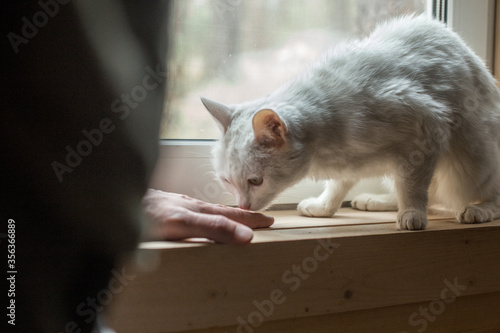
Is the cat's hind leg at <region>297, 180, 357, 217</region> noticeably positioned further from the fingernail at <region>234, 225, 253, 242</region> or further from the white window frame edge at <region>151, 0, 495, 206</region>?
the fingernail at <region>234, 225, 253, 242</region>

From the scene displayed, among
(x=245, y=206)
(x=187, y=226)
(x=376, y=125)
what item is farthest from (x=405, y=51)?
(x=187, y=226)

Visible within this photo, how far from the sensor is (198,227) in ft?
3.13

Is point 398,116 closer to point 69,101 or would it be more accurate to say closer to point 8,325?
point 69,101

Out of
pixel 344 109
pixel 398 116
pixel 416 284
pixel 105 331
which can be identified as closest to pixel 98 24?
pixel 105 331

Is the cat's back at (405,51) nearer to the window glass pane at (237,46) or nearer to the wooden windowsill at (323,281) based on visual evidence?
the window glass pane at (237,46)

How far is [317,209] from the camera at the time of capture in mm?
1412

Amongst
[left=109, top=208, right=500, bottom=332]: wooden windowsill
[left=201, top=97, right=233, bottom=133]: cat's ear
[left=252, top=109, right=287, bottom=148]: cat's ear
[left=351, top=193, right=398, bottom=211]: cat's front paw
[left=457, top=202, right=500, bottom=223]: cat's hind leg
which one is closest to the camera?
[left=109, top=208, right=500, bottom=332]: wooden windowsill

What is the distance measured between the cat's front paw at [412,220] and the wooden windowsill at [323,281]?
0.10 ft

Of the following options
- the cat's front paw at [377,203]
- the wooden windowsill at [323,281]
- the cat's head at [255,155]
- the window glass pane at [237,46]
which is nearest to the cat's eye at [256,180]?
the cat's head at [255,155]

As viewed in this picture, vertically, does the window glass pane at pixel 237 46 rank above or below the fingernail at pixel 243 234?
above

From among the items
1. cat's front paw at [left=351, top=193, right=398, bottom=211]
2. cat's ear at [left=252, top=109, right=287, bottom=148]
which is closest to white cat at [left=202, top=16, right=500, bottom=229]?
cat's ear at [left=252, top=109, right=287, bottom=148]

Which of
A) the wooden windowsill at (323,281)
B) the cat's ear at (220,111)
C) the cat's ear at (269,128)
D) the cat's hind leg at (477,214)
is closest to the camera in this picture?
the wooden windowsill at (323,281)

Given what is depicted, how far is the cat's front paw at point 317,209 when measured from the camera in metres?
1.41

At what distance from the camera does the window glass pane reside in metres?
1.35
